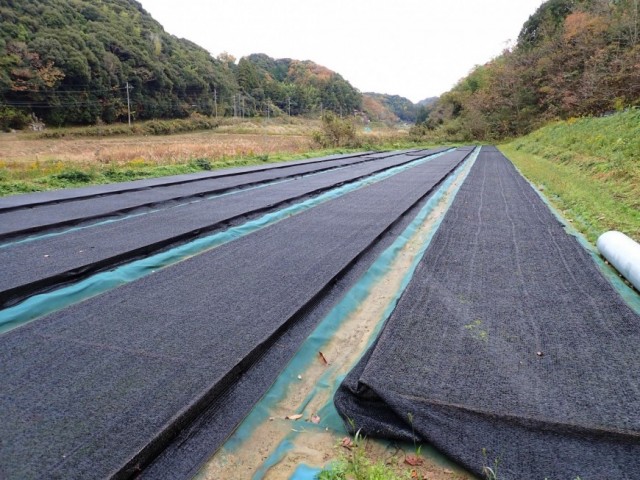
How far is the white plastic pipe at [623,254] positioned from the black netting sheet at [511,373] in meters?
0.24

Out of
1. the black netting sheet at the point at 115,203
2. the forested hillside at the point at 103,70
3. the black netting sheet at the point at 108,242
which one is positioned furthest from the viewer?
the forested hillside at the point at 103,70

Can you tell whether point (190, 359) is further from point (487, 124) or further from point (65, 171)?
point (487, 124)

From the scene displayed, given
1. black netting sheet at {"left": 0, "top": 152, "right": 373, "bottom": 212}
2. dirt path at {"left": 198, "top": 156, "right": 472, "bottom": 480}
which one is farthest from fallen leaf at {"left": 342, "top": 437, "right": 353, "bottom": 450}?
black netting sheet at {"left": 0, "top": 152, "right": 373, "bottom": 212}

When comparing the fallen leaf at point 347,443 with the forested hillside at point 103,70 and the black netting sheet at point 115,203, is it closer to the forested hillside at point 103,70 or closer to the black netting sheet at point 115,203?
the black netting sheet at point 115,203

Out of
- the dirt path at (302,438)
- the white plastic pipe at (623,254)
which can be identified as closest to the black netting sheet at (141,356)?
the dirt path at (302,438)

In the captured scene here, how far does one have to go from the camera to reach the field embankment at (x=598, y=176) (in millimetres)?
4379

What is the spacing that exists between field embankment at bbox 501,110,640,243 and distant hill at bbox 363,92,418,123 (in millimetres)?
72832

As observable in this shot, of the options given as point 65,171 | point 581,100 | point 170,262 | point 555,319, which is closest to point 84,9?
point 65,171

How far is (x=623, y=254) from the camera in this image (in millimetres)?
2918

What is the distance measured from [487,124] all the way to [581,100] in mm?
11340

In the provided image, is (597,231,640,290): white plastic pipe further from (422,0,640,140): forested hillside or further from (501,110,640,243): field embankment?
(422,0,640,140): forested hillside

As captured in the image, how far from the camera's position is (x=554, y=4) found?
26.8 m

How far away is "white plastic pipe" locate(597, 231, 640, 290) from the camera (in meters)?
2.71

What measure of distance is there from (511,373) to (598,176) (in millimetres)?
6503
